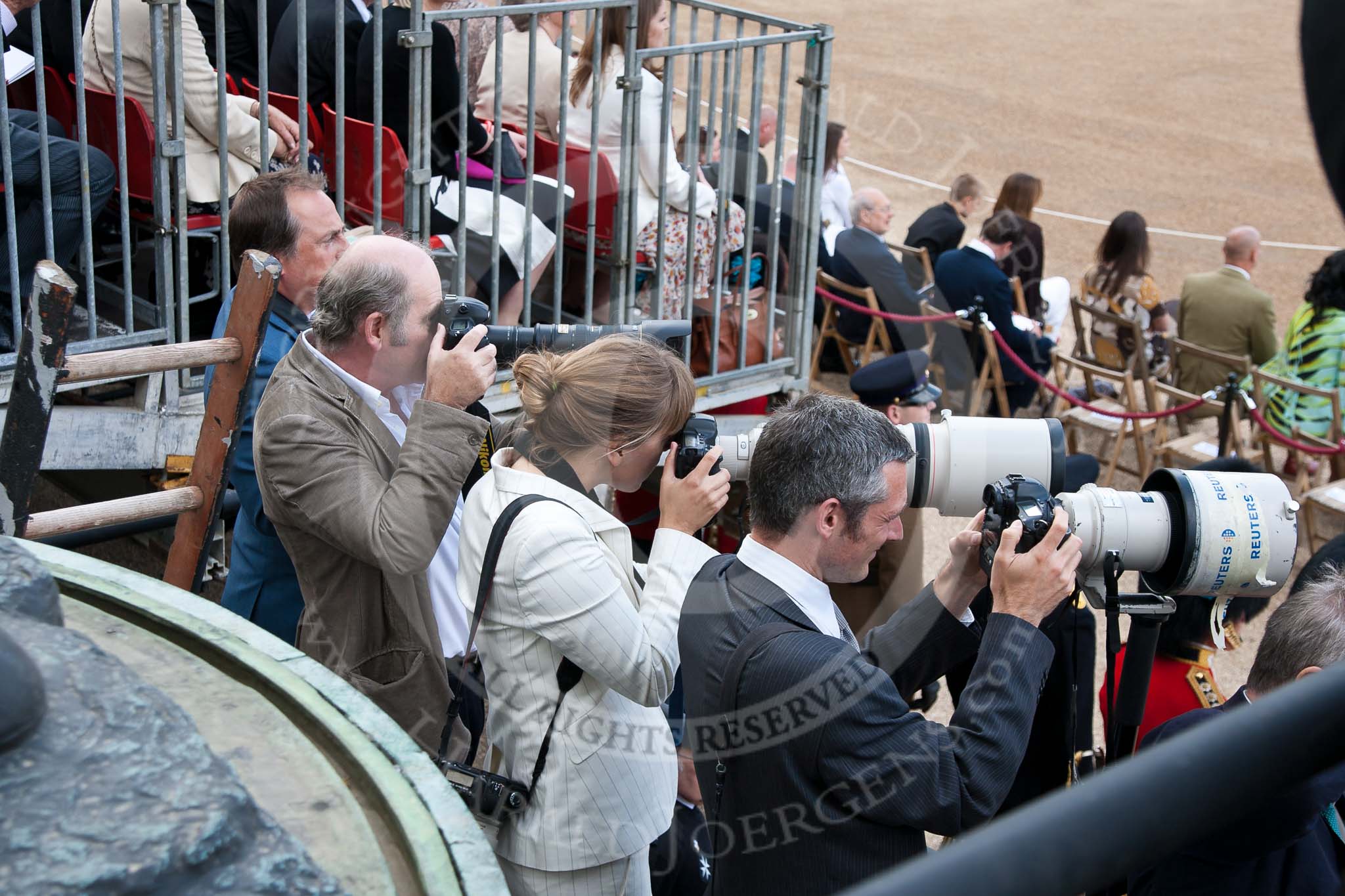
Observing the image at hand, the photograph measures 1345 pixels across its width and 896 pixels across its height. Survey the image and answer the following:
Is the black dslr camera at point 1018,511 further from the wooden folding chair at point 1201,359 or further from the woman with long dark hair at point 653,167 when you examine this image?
the wooden folding chair at point 1201,359

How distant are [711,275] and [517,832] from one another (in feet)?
10.3

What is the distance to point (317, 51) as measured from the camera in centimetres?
467

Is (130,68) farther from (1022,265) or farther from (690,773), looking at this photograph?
(1022,265)

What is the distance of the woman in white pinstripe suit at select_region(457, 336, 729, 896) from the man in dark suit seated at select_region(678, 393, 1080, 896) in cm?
9

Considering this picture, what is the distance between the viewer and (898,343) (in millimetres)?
8312

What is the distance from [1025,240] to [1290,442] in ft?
7.53

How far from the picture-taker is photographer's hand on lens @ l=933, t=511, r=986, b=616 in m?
2.68

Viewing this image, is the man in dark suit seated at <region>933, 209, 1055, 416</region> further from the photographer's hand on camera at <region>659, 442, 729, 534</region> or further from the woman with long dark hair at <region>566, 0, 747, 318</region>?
the photographer's hand on camera at <region>659, 442, 729, 534</region>

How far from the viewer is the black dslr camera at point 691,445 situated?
257cm

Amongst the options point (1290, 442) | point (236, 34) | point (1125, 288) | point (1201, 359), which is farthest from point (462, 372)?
point (1125, 288)

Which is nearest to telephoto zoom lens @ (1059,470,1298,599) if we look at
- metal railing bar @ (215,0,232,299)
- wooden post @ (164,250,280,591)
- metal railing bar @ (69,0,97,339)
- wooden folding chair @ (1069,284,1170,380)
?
wooden post @ (164,250,280,591)

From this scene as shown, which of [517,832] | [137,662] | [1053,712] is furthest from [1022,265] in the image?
[137,662]

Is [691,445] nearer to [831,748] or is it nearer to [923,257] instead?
[831,748]

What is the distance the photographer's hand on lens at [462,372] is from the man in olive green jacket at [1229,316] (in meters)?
6.24
